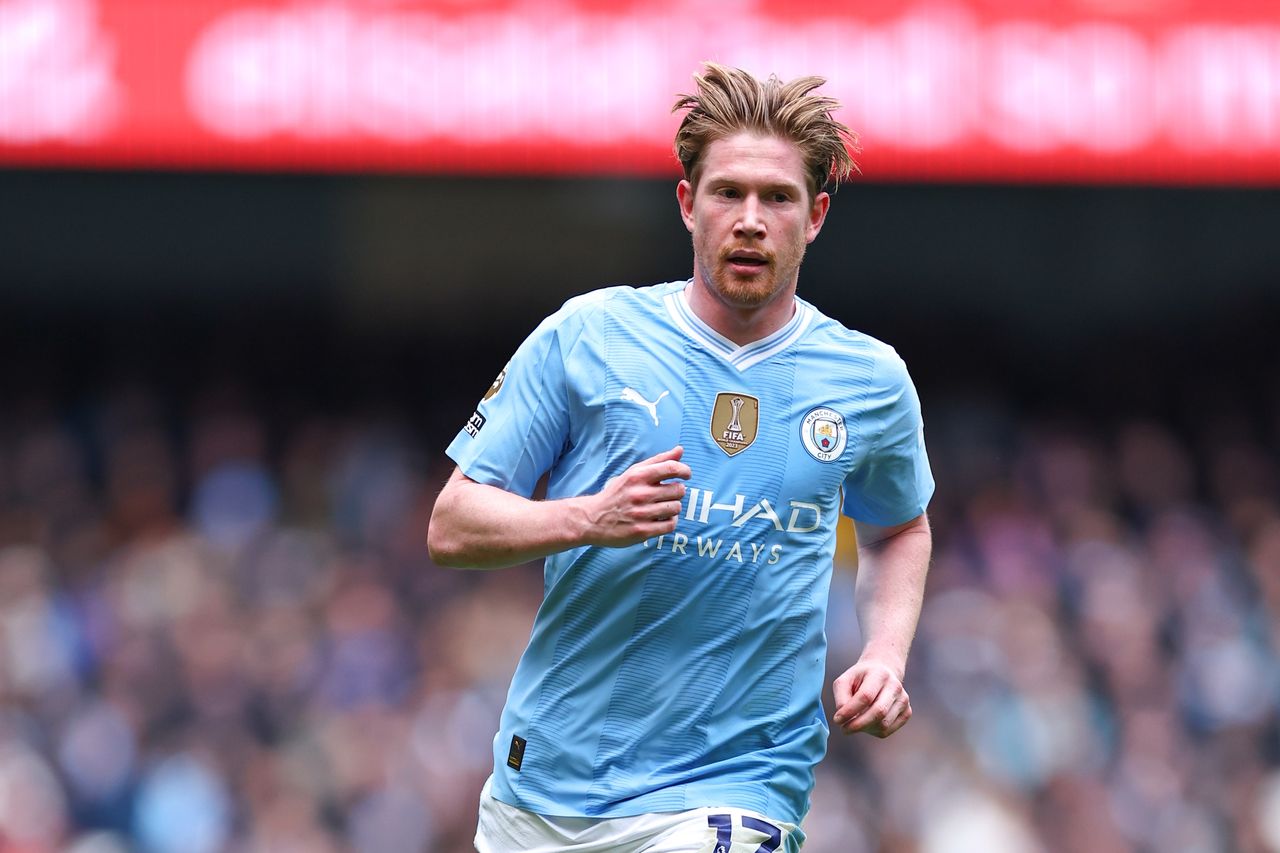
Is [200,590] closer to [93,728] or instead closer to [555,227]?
[93,728]

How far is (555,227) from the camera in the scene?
49.0ft

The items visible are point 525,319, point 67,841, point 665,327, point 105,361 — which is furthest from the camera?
point 525,319

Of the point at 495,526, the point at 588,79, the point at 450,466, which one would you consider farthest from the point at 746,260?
the point at 450,466

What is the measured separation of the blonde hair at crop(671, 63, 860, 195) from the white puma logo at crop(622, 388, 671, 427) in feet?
1.60

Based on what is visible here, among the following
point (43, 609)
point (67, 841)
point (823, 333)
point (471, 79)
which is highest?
point (471, 79)

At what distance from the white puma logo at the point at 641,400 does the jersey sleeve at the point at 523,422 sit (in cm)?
13

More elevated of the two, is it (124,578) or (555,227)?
(555,227)

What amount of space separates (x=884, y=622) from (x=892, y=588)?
0.35ft

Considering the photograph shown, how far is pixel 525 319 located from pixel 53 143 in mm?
4568

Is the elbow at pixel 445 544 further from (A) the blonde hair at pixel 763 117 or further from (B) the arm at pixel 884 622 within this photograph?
(A) the blonde hair at pixel 763 117

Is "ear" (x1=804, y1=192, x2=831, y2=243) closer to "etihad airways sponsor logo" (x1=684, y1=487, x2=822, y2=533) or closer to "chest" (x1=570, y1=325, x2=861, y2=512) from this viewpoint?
"chest" (x1=570, y1=325, x2=861, y2=512)

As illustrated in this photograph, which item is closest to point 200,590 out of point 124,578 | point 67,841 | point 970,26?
point 124,578

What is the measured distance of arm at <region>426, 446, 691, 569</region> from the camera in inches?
137

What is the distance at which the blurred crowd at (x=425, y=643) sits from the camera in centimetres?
1002
